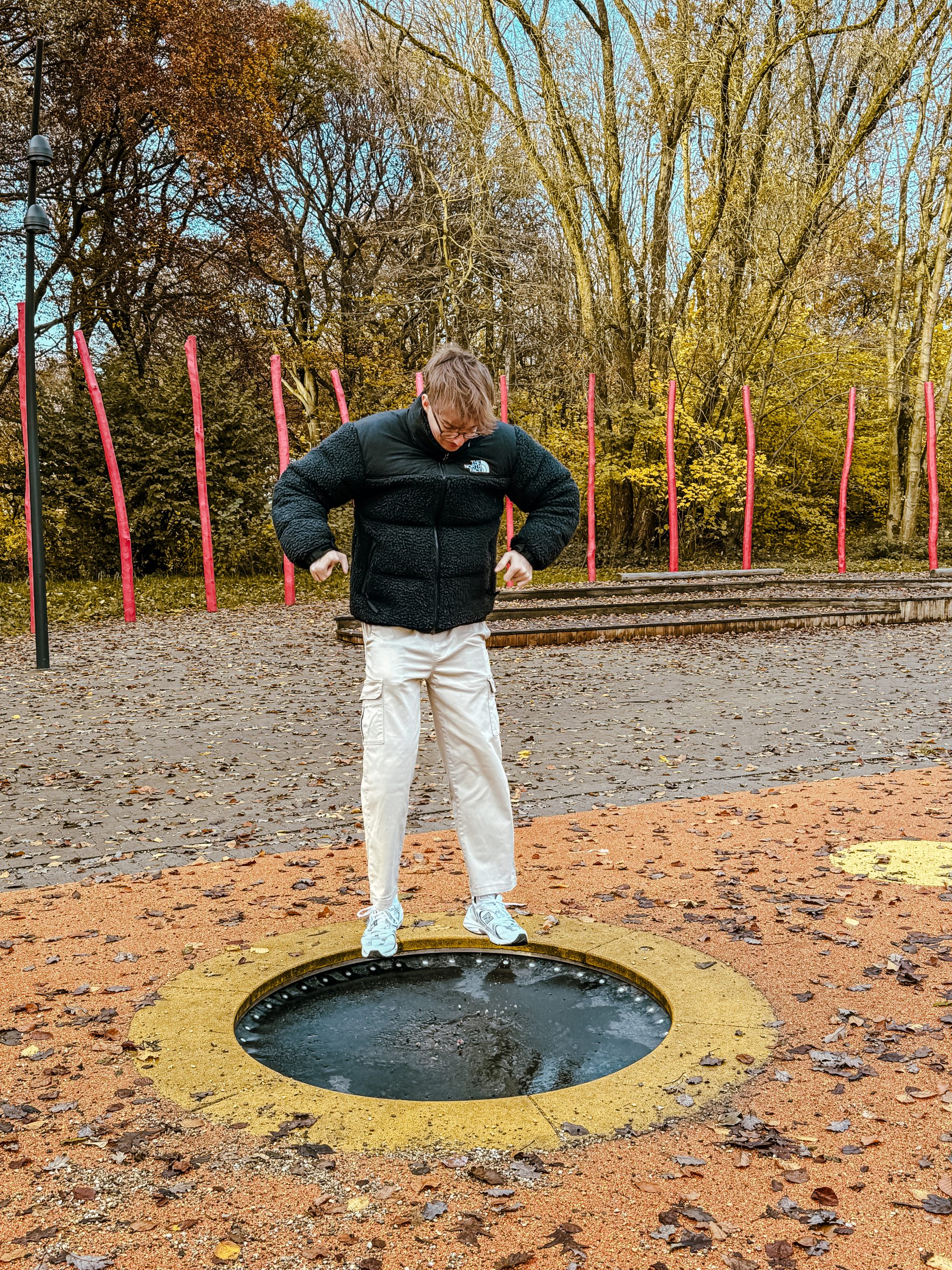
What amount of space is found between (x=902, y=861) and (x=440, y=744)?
240cm

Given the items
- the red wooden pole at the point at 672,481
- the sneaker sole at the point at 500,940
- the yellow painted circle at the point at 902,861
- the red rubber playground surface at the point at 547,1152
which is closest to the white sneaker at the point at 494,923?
the sneaker sole at the point at 500,940

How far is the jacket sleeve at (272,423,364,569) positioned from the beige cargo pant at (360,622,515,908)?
33 centimetres

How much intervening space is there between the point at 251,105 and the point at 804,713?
20.3 meters

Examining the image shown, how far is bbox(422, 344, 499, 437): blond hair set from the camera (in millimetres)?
3404

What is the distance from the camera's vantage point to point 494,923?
3.90 metres

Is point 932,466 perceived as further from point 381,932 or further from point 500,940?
point 381,932

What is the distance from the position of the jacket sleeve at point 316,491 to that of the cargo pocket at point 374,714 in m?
0.45

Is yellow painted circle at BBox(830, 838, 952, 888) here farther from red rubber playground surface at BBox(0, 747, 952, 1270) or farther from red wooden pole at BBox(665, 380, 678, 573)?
red wooden pole at BBox(665, 380, 678, 573)

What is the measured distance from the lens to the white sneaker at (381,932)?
12.5ft

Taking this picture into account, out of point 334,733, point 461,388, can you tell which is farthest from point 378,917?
point 334,733

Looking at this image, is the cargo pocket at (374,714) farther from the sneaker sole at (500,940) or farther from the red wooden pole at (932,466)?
the red wooden pole at (932,466)

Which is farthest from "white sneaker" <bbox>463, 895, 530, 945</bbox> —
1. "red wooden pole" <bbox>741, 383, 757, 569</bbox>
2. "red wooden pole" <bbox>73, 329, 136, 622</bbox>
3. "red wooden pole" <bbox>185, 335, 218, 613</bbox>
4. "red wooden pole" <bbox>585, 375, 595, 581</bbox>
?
"red wooden pole" <bbox>741, 383, 757, 569</bbox>

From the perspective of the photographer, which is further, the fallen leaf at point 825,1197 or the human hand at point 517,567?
the human hand at point 517,567

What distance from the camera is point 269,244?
82.9 feet
